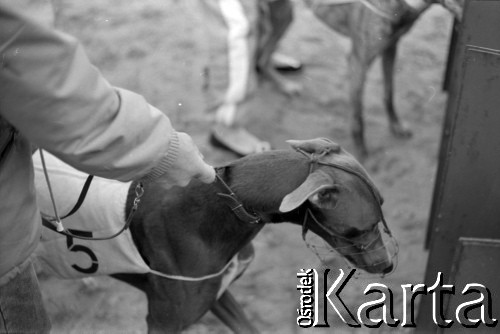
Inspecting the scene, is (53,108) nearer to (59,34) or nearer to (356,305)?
(59,34)

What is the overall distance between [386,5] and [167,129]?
2736 mm

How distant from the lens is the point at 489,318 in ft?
10.1

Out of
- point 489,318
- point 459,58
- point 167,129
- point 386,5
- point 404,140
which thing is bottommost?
point 404,140

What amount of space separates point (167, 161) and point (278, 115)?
11.6ft

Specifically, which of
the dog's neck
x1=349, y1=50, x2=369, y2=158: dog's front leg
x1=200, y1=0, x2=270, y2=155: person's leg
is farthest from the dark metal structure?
x1=200, y1=0, x2=270, y2=155: person's leg

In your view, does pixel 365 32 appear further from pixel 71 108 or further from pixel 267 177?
pixel 71 108

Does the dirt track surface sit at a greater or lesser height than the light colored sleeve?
lesser

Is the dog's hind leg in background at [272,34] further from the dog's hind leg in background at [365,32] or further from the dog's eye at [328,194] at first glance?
the dog's eye at [328,194]

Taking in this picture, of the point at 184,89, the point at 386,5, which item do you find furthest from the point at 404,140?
the point at 184,89

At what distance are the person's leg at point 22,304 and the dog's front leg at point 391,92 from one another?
3380 mm

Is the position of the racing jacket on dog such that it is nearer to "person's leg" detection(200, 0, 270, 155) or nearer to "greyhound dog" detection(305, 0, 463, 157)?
"greyhound dog" detection(305, 0, 463, 157)

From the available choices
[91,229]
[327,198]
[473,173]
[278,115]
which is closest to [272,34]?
[278,115]

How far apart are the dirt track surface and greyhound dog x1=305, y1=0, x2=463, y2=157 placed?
33 centimetres

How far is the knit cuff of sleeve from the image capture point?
7.09 feet
